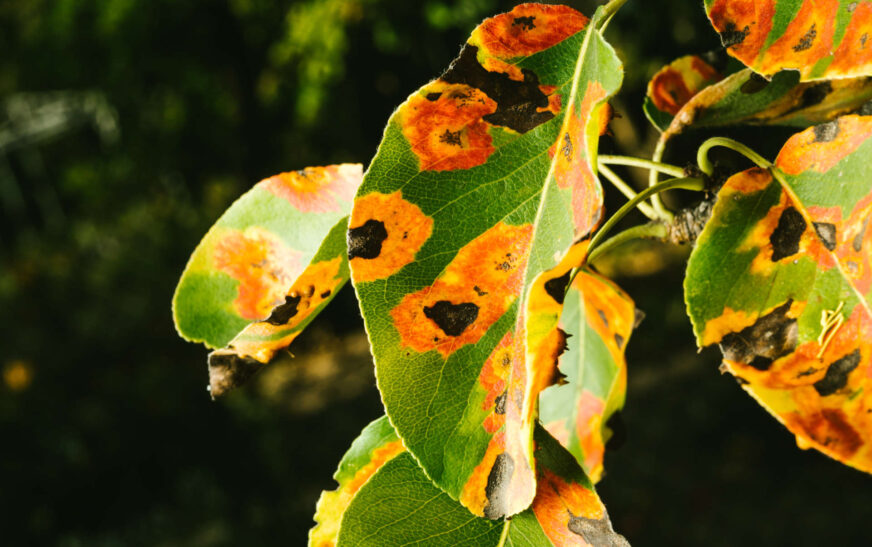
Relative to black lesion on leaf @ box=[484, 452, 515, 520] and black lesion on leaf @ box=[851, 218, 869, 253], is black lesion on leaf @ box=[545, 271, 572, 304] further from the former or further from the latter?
black lesion on leaf @ box=[851, 218, 869, 253]

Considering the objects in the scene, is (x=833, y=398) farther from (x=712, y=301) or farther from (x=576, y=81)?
(x=576, y=81)

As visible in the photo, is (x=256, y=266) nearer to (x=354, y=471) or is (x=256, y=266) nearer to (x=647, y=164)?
(x=354, y=471)

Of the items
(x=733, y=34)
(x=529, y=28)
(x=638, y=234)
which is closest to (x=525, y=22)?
(x=529, y=28)

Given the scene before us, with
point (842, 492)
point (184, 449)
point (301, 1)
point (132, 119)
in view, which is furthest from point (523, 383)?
point (132, 119)

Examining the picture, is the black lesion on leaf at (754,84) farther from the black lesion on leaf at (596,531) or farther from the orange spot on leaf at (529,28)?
the black lesion on leaf at (596,531)

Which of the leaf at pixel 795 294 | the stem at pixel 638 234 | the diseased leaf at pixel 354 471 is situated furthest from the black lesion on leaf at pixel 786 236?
the diseased leaf at pixel 354 471
